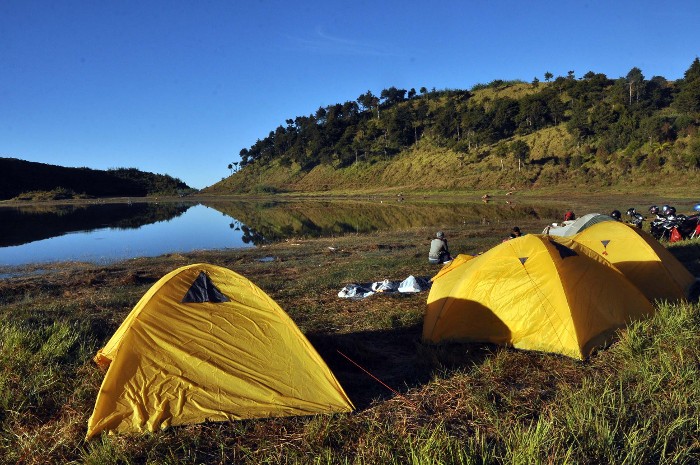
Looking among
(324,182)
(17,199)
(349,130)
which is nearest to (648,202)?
(324,182)

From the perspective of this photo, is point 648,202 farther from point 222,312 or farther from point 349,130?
point 349,130

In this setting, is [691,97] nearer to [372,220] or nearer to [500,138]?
[500,138]

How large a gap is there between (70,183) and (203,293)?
127 meters

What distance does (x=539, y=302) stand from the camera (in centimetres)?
656

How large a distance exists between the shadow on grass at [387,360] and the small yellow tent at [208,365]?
27.3 inches

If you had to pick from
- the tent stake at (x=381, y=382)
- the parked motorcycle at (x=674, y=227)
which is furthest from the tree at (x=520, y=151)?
the tent stake at (x=381, y=382)

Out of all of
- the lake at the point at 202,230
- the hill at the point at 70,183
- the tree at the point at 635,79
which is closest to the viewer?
the lake at the point at 202,230

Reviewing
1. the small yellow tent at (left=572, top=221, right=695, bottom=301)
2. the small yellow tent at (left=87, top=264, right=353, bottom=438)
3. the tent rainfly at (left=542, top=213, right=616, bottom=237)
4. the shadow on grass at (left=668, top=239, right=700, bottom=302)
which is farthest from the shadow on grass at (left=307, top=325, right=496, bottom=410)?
the tent rainfly at (left=542, top=213, right=616, bottom=237)

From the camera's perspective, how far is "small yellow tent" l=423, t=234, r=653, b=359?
A: 6371mm

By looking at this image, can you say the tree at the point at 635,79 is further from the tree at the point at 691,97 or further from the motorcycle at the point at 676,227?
the motorcycle at the point at 676,227

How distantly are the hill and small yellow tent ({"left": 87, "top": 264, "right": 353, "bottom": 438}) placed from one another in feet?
355

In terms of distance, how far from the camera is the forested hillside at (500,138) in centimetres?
4997

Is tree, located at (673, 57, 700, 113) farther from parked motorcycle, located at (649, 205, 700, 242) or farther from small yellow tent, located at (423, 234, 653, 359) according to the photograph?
small yellow tent, located at (423, 234, 653, 359)

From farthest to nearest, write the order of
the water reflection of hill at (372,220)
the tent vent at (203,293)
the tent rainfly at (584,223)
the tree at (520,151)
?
1. the tree at (520,151)
2. the water reflection of hill at (372,220)
3. the tent rainfly at (584,223)
4. the tent vent at (203,293)
